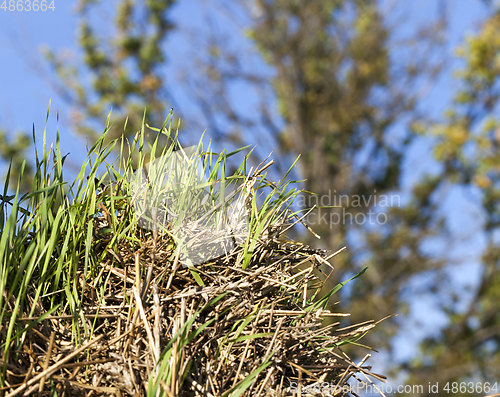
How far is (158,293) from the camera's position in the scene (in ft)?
2.63

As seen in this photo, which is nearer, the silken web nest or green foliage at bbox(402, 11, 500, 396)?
the silken web nest

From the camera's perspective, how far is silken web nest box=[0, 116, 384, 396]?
0.71 metres

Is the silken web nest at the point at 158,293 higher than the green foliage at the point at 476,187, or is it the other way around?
the green foliage at the point at 476,187

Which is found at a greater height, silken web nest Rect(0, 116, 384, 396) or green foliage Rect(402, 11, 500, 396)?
green foliage Rect(402, 11, 500, 396)

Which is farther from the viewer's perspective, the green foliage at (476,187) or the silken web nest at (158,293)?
the green foliage at (476,187)

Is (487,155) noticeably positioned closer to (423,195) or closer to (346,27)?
(423,195)

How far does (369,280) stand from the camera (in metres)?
11.1

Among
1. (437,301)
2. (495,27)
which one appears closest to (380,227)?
(437,301)

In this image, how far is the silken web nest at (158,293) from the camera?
28.0 inches

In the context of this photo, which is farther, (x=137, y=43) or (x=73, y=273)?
(x=137, y=43)

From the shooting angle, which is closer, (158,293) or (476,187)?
(158,293)

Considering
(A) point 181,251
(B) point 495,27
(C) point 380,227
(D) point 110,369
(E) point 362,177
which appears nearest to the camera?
(D) point 110,369

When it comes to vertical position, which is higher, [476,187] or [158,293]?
[476,187]

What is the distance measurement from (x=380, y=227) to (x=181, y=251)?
36.8 ft
